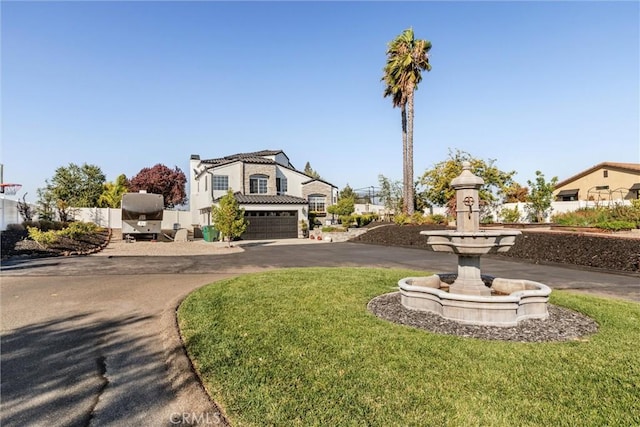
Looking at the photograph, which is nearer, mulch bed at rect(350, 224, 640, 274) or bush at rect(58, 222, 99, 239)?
mulch bed at rect(350, 224, 640, 274)

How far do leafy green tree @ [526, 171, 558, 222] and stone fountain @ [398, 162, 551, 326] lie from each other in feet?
65.8

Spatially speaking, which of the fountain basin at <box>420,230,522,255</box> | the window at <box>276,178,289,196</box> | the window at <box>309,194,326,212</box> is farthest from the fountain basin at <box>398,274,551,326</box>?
the window at <box>276,178,289,196</box>

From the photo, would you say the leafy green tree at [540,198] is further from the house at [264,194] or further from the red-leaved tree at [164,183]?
the red-leaved tree at [164,183]

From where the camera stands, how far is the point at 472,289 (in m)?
5.95

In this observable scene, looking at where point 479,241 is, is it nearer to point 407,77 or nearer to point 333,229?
point 333,229

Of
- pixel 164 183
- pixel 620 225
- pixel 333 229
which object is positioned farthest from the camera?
pixel 164 183

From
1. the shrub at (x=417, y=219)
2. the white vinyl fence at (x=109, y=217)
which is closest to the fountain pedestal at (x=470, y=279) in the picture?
the shrub at (x=417, y=219)

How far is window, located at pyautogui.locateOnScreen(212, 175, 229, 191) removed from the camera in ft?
92.7

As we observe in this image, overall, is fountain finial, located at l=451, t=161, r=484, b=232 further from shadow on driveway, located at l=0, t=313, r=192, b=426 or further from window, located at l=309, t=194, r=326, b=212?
window, located at l=309, t=194, r=326, b=212

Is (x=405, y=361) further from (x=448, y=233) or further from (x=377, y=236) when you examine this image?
(x=377, y=236)

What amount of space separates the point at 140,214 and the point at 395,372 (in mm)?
20535

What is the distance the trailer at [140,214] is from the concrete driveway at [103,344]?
9575mm

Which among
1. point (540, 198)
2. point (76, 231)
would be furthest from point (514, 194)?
point (76, 231)

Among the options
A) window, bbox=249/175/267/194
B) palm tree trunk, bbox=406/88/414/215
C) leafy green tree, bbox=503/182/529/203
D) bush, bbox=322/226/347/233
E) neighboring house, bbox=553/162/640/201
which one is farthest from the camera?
neighboring house, bbox=553/162/640/201
